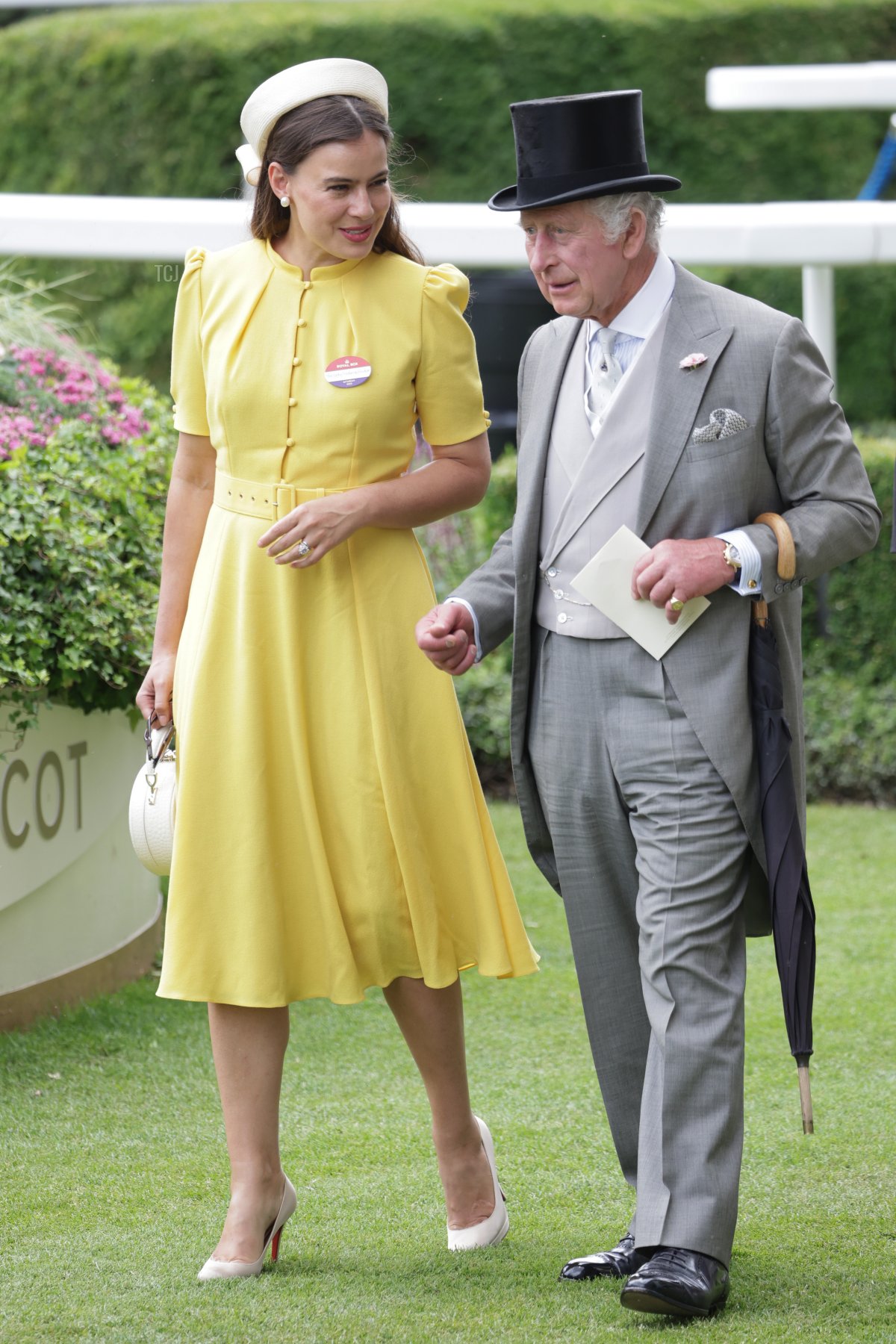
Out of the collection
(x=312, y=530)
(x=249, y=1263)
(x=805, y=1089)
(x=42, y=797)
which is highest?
(x=312, y=530)

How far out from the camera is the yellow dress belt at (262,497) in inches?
119

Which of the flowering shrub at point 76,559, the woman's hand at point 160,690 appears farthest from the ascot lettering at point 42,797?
the woman's hand at point 160,690

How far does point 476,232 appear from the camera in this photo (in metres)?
7.50

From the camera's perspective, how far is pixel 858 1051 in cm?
457

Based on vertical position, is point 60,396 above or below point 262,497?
above

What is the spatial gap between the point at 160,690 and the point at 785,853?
3.80ft

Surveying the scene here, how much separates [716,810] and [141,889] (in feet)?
9.53

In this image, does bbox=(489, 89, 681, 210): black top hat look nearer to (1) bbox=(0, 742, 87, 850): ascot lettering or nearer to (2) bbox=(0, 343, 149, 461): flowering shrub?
(1) bbox=(0, 742, 87, 850): ascot lettering

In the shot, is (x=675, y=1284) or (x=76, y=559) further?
(x=76, y=559)

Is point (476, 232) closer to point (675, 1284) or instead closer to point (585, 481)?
point (585, 481)

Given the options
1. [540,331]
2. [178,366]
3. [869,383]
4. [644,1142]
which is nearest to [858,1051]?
[644,1142]

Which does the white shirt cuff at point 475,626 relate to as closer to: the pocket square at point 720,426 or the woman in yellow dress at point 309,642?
the woman in yellow dress at point 309,642

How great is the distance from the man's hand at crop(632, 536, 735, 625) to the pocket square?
166mm

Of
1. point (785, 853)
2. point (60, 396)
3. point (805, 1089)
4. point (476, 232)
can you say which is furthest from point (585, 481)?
point (476, 232)
